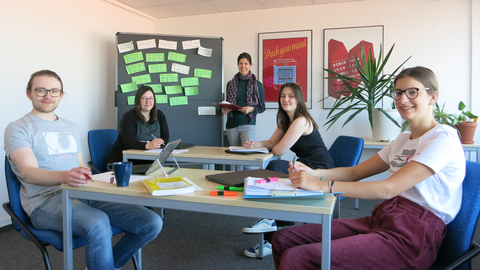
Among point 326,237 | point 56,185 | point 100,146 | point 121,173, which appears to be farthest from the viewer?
point 100,146

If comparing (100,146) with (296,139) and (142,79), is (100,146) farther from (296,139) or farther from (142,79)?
(296,139)

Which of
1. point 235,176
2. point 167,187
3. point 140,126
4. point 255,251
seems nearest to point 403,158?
point 235,176

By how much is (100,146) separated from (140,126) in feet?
1.27

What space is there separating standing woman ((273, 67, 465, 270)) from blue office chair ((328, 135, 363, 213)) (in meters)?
1.11

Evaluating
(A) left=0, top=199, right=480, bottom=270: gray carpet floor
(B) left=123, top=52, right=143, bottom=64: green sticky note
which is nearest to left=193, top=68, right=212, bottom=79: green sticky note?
(B) left=123, top=52, right=143, bottom=64: green sticky note

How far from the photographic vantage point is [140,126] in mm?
2936

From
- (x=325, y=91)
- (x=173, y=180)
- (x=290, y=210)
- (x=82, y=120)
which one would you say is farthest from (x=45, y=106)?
(x=325, y=91)

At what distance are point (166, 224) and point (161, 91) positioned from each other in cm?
178

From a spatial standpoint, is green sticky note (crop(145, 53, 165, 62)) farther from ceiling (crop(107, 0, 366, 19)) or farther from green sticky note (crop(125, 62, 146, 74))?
ceiling (crop(107, 0, 366, 19))

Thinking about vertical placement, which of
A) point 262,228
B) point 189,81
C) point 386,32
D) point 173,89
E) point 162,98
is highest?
point 386,32

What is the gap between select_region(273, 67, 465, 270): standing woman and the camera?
109cm

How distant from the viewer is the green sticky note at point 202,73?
412 cm

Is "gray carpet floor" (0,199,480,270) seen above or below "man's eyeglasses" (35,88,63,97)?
below

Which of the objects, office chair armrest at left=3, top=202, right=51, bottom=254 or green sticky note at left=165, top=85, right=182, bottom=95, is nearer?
office chair armrest at left=3, top=202, right=51, bottom=254
